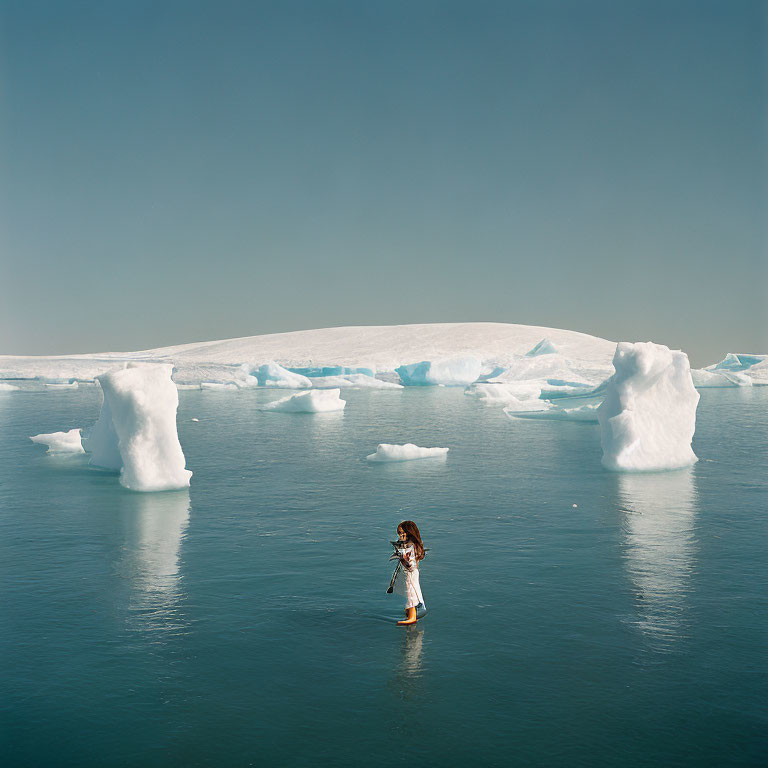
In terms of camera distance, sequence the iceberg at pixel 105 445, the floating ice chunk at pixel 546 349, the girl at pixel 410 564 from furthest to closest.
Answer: the floating ice chunk at pixel 546 349 → the iceberg at pixel 105 445 → the girl at pixel 410 564

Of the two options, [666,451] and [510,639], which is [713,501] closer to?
[666,451]

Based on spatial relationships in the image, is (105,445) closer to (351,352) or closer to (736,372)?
(736,372)

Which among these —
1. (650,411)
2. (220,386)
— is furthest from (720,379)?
(650,411)

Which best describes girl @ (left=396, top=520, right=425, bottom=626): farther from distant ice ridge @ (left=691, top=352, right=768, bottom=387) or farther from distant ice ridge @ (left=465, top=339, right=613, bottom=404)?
distant ice ridge @ (left=691, top=352, right=768, bottom=387)

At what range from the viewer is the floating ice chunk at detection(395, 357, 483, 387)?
68.3 m

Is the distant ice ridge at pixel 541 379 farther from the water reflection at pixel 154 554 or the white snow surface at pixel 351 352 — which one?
the water reflection at pixel 154 554

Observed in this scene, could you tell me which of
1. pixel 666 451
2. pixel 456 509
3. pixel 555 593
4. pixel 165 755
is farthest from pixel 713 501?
pixel 165 755

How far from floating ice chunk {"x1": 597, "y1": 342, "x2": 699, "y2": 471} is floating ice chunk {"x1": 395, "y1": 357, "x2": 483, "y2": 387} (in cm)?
4450

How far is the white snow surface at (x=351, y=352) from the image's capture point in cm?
7825

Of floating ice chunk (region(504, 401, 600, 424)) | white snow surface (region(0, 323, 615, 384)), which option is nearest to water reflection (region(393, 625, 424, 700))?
floating ice chunk (region(504, 401, 600, 424))

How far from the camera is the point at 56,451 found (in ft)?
91.0

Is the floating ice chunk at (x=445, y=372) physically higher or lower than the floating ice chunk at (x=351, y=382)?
higher

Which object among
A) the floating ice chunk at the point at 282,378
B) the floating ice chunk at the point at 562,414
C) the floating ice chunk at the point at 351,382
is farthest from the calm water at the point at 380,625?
the floating ice chunk at the point at 351,382

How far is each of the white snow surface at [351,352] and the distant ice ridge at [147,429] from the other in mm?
51838
